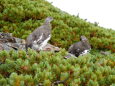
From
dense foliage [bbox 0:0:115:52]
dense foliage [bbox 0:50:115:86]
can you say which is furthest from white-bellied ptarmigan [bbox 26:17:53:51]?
dense foliage [bbox 0:0:115:52]

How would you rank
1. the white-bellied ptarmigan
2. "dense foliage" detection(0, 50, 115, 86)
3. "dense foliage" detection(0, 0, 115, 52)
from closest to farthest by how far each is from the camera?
"dense foliage" detection(0, 50, 115, 86) < the white-bellied ptarmigan < "dense foliage" detection(0, 0, 115, 52)

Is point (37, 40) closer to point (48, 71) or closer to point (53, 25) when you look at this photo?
point (48, 71)

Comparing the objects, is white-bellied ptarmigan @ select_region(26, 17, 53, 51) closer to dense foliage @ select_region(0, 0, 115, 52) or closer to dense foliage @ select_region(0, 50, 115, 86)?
dense foliage @ select_region(0, 50, 115, 86)

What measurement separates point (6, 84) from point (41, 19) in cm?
1181

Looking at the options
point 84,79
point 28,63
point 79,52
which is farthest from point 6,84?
point 79,52

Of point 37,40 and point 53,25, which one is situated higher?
point 37,40

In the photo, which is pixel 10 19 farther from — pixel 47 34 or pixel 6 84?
pixel 6 84

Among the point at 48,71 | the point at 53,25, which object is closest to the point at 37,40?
the point at 48,71

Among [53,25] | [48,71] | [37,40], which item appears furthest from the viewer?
[53,25]

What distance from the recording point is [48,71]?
22.9 ft

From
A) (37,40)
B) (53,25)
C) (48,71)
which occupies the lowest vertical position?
(53,25)

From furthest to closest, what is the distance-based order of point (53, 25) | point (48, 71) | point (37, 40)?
point (53, 25) → point (37, 40) → point (48, 71)

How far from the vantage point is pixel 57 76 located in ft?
23.3

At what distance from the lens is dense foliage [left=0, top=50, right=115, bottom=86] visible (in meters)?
6.52
